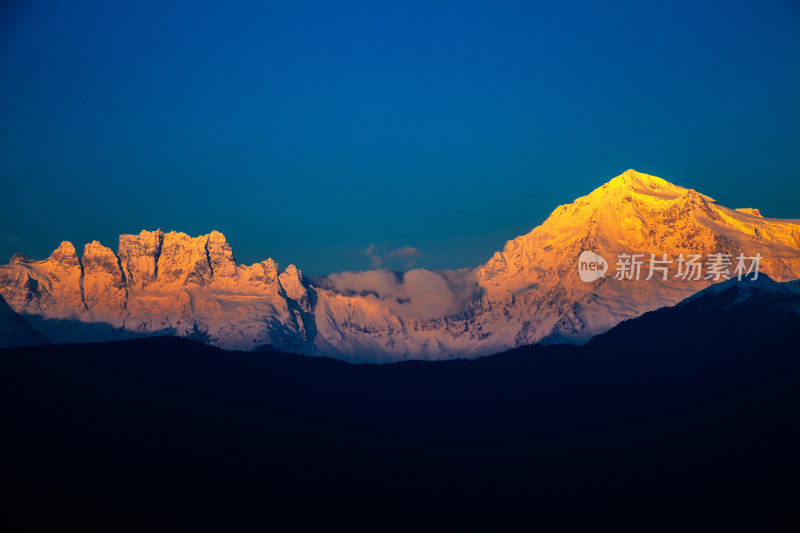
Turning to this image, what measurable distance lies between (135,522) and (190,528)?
38.9 feet

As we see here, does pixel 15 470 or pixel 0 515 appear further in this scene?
pixel 15 470

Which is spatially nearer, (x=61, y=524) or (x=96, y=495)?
(x=61, y=524)

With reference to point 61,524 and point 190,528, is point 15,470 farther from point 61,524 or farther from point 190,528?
point 190,528

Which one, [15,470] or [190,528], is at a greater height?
[15,470]

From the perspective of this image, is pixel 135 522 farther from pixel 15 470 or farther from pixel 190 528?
pixel 15 470

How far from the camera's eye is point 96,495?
19875cm

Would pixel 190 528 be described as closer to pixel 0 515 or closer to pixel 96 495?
pixel 96 495

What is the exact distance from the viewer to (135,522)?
193m

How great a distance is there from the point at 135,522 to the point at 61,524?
621 inches

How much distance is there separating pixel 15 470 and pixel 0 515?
68.2 ft

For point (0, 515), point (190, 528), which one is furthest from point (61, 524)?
point (190, 528)

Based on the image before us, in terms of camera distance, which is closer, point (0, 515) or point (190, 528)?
point (0, 515)

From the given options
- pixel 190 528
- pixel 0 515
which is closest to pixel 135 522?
pixel 190 528

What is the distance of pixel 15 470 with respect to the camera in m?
198
